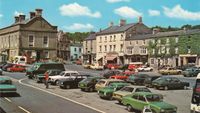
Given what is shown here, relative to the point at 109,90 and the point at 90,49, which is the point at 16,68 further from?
the point at 90,49

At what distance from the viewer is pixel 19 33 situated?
93250 mm

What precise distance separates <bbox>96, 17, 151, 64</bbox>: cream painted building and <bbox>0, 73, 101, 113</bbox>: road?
226ft

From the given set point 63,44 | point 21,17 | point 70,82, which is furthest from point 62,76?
point 63,44

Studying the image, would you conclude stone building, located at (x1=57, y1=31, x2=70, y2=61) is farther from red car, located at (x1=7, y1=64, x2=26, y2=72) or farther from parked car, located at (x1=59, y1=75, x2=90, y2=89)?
parked car, located at (x1=59, y1=75, x2=90, y2=89)

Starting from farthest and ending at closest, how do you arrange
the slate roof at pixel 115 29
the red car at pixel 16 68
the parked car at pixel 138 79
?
the slate roof at pixel 115 29 < the red car at pixel 16 68 < the parked car at pixel 138 79

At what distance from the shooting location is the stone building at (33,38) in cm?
9394

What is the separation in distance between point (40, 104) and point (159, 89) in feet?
53.5

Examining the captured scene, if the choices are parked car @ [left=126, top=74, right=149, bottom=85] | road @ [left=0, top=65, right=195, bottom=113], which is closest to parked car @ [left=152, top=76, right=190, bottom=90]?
parked car @ [left=126, top=74, right=149, bottom=85]

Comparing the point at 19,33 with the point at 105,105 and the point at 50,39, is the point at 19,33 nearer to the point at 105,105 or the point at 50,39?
the point at 50,39

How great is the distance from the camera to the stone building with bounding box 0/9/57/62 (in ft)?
308

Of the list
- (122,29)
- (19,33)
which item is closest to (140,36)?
(122,29)

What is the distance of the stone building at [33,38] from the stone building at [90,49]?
2275 centimetres

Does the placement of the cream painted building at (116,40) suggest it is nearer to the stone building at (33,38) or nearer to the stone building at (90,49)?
the stone building at (90,49)

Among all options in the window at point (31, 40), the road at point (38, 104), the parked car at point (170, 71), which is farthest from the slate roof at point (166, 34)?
the road at point (38, 104)
